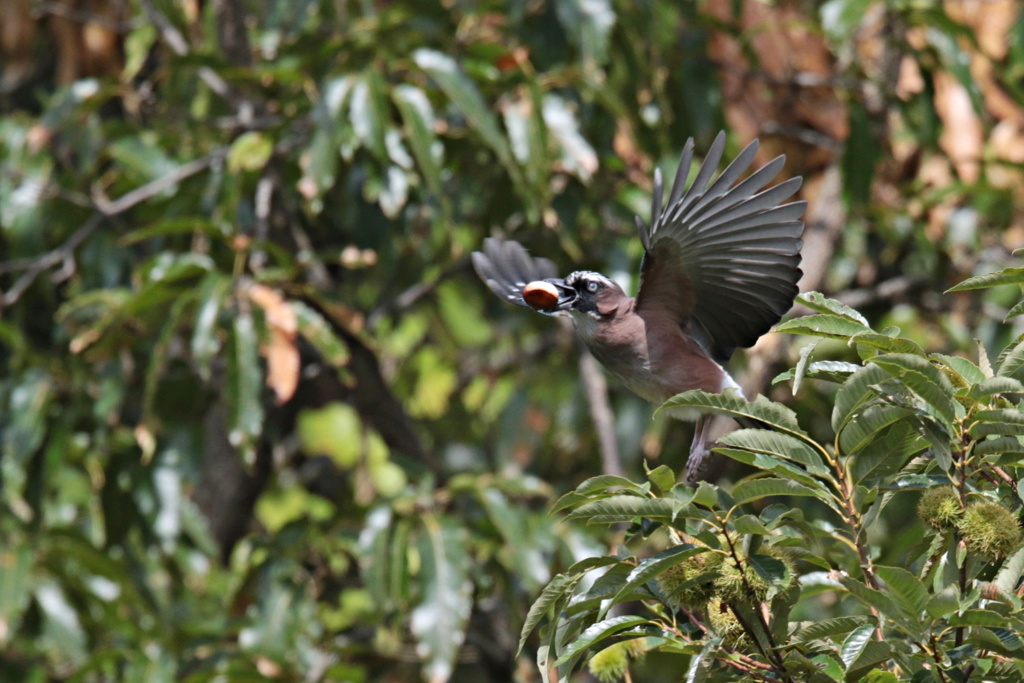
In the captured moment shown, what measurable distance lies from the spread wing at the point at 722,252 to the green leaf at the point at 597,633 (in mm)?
650

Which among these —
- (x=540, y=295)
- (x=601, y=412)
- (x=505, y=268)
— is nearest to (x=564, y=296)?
(x=540, y=295)

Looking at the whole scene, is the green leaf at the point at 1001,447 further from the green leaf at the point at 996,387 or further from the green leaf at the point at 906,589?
the green leaf at the point at 906,589

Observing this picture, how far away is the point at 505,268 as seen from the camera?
2.58m

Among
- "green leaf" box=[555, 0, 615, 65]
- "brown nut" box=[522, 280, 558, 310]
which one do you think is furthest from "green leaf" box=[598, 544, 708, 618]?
"green leaf" box=[555, 0, 615, 65]

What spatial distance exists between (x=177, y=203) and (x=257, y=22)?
829mm

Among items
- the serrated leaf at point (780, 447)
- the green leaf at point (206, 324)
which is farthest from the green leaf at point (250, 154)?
the serrated leaf at point (780, 447)

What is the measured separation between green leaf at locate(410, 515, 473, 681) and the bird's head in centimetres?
97

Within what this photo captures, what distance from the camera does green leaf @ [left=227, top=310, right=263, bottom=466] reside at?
288 cm

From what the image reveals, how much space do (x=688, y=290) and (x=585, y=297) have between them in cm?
20

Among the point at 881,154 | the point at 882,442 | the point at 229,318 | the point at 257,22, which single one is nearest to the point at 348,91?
the point at 229,318

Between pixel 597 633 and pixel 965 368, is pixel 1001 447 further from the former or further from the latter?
pixel 597 633

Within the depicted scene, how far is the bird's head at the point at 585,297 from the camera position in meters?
2.28

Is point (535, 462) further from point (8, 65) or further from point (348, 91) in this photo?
point (8, 65)

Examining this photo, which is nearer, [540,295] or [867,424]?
[867,424]
